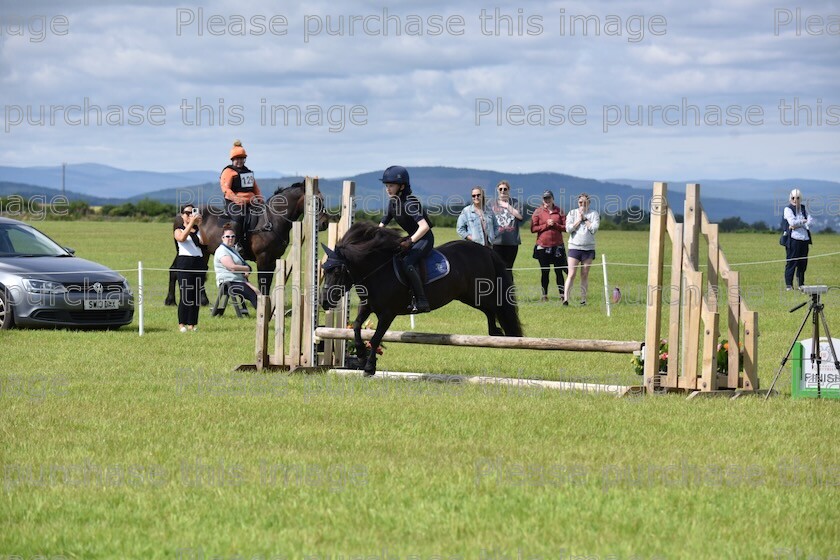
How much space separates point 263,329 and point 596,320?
8113 mm

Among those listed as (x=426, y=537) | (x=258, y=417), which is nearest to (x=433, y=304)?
(x=258, y=417)

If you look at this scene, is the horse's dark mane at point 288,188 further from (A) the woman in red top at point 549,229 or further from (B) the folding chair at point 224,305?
(A) the woman in red top at point 549,229

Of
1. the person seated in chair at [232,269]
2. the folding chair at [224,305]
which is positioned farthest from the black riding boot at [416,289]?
the folding chair at [224,305]

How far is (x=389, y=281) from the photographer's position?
12.7m

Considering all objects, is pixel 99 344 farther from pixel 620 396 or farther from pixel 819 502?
pixel 819 502

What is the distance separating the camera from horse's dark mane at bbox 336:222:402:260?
12.5 meters

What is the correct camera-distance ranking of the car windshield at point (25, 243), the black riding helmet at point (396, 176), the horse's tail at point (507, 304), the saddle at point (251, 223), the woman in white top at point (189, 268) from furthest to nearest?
the saddle at point (251, 223) < the car windshield at point (25, 243) < the woman in white top at point (189, 268) < the horse's tail at point (507, 304) < the black riding helmet at point (396, 176)

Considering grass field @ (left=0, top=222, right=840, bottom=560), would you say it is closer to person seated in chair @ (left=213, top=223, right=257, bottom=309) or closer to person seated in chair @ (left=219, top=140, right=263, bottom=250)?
person seated in chair @ (left=213, top=223, right=257, bottom=309)

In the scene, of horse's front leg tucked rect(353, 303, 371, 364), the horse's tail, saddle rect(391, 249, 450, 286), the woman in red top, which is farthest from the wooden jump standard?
the woman in red top

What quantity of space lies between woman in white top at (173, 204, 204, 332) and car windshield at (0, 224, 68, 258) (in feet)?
6.38

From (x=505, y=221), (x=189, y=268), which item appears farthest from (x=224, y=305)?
(x=505, y=221)

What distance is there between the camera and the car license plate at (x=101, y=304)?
18.3 m

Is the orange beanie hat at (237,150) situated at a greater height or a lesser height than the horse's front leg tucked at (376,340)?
greater

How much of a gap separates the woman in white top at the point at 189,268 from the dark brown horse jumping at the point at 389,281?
6169mm
